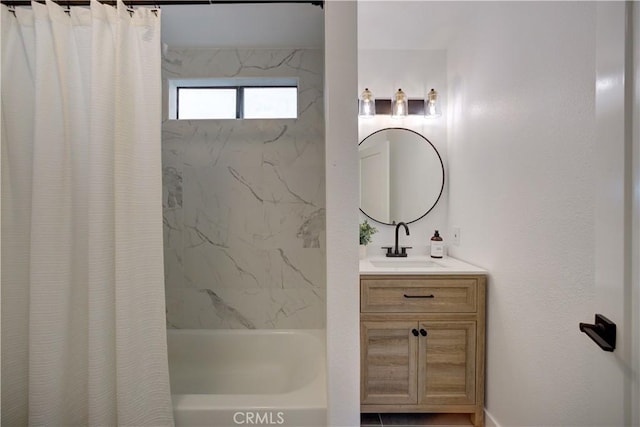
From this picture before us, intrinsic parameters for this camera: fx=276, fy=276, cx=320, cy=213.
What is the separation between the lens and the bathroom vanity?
1.70 m

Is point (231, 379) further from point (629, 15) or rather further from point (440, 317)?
point (629, 15)

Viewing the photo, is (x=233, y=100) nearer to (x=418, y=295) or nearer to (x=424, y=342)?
(x=418, y=295)

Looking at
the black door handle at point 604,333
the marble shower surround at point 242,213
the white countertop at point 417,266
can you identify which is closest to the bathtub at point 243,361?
the marble shower surround at point 242,213

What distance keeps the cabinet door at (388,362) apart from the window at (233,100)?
1.67 meters

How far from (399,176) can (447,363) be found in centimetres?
138

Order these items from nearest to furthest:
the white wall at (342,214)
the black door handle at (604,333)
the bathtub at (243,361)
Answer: the black door handle at (604,333) → the white wall at (342,214) → the bathtub at (243,361)

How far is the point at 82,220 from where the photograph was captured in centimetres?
117

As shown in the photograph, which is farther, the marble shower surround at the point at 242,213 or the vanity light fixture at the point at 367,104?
the vanity light fixture at the point at 367,104

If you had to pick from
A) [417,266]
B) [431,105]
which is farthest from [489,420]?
[431,105]

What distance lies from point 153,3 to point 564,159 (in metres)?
1.93

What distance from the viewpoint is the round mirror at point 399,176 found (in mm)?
2293

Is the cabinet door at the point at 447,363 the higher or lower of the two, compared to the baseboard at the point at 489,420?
higher

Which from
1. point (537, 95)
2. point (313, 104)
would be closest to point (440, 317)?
point (537, 95)

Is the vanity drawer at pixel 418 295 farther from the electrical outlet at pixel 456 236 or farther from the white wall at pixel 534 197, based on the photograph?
the electrical outlet at pixel 456 236
